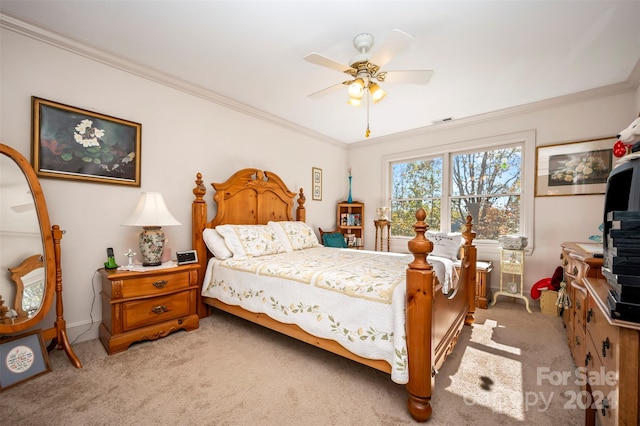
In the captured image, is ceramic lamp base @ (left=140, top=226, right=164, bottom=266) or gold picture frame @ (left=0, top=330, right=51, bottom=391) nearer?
gold picture frame @ (left=0, top=330, right=51, bottom=391)

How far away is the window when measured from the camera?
3596mm

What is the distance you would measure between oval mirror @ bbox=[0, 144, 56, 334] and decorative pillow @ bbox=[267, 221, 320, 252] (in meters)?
2.00

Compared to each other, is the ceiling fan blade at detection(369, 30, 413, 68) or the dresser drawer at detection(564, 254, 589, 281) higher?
the ceiling fan blade at detection(369, 30, 413, 68)

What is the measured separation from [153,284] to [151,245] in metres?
0.34

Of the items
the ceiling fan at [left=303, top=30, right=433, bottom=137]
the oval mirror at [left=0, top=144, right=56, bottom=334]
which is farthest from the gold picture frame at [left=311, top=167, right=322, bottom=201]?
the oval mirror at [left=0, top=144, right=56, bottom=334]

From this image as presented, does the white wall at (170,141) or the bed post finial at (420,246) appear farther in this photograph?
the white wall at (170,141)

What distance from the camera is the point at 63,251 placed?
219 centimetres

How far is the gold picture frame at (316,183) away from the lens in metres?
4.55

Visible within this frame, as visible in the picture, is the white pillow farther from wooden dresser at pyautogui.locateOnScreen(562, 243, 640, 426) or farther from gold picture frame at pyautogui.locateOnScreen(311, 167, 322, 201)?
wooden dresser at pyautogui.locateOnScreen(562, 243, 640, 426)

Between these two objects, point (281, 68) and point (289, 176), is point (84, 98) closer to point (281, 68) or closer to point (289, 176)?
point (281, 68)

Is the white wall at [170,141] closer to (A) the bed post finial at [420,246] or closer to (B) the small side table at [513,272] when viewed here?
(B) the small side table at [513,272]

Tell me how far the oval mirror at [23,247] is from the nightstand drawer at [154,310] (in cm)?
50

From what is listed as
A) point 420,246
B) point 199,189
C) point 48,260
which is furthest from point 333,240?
point 48,260

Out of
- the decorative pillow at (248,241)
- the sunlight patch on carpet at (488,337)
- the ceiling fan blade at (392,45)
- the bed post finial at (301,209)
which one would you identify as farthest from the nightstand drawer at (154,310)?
the sunlight patch on carpet at (488,337)
